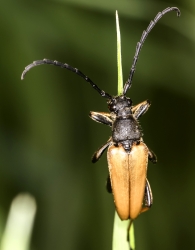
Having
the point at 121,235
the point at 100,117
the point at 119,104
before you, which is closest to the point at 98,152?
the point at 100,117

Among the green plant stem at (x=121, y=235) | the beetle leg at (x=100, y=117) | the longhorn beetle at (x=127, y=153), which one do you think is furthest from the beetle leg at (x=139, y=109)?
the green plant stem at (x=121, y=235)

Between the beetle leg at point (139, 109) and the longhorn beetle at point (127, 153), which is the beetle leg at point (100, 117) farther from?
the beetle leg at point (139, 109)

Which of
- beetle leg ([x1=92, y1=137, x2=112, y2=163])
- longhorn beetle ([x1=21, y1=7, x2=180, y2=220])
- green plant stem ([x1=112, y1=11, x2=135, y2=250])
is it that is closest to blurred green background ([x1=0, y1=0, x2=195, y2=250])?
beetle leg ([x1=92, y1=137, x2=112, y2=163])

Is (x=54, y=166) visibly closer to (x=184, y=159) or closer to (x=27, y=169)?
(x=27, y=169)

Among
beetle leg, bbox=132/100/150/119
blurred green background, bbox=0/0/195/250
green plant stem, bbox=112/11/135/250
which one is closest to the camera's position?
green plant stem, bbox=112/11/135/250

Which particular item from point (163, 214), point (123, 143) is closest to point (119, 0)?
point (123, 143)

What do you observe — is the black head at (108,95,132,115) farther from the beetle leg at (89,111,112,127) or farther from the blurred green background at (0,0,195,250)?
the blurred green background at (0,0,195,250)

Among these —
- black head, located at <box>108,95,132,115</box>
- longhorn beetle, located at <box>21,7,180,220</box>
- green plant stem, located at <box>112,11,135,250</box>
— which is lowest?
green plant stem, located at <box>112,11,135,250</box>
